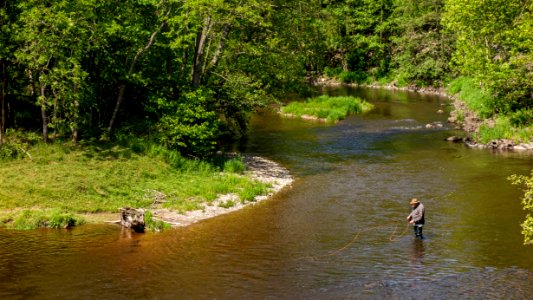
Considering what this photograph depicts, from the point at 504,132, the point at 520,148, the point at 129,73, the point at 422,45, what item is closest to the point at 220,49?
the point at 129,73

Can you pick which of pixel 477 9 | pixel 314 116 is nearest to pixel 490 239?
pixel 477 9

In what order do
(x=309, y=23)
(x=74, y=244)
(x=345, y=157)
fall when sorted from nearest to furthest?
1. (x=74, y=244)
2. (x=345, y=157)
3. (x=309, y=23)

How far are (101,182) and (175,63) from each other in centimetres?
1392

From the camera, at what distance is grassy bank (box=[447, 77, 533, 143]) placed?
46812 mm

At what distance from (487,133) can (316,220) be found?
75.6ft

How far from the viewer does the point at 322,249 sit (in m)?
25.9

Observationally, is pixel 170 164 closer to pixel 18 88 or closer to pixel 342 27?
pixel 18 88

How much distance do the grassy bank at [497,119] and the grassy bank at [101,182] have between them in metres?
21.1

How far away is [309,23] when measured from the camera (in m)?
47.3

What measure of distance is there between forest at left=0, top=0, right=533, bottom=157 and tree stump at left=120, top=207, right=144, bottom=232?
27.4 ft

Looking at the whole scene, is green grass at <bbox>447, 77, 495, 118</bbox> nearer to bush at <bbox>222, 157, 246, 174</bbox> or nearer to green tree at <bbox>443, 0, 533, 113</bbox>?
green tree at <bbox>443, 0, 533, 113</bbox>

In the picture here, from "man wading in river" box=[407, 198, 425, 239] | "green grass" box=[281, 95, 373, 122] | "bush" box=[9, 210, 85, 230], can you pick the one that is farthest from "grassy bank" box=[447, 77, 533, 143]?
"bush" box=[9, 210, 85, 230]

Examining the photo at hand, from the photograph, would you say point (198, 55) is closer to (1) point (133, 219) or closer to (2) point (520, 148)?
(1) point (133, 219)

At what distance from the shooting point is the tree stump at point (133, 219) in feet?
89.9
